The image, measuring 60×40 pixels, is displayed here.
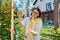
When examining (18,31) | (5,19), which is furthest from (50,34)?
(5,19)

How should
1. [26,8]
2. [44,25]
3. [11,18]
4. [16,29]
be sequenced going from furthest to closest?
[44,25]
[26,8]
[16,29]
[11,18]

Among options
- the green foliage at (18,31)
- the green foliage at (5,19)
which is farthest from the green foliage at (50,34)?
the green foliage at (5,19)

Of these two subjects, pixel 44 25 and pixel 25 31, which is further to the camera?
pixel 44 25

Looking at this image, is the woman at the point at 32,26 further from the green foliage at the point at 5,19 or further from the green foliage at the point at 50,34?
the green foliage at the point at 50,34

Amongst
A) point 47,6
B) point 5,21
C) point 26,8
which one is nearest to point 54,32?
point 47,6

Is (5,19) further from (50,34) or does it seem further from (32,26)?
(50,34)

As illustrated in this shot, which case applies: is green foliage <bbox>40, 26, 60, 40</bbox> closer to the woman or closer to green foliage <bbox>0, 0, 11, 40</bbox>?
the woman

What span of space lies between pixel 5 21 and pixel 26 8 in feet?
2.43

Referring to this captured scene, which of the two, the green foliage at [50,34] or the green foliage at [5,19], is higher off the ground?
the green foliage at [5,19]

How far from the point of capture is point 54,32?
3229mm

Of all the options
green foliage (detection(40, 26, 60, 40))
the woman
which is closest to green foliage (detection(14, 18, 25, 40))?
the woman

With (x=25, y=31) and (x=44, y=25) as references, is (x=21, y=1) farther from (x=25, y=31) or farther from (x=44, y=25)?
(x=25, y=31)

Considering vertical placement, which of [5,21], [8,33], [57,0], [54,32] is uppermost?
[57,0]

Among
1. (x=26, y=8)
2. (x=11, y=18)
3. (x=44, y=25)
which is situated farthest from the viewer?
(x=44, y=25)
